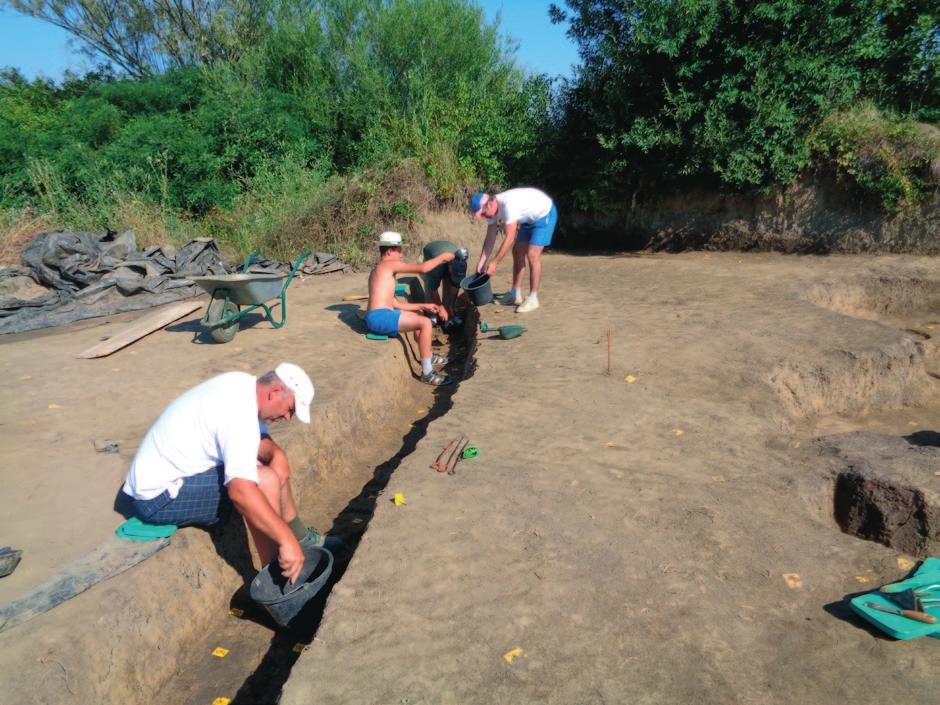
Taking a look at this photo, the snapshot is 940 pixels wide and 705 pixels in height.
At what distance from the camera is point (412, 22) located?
15.0 metres

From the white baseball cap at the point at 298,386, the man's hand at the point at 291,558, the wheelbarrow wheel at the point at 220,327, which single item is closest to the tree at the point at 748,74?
the wheelbarrow wheel at the point at 220,327

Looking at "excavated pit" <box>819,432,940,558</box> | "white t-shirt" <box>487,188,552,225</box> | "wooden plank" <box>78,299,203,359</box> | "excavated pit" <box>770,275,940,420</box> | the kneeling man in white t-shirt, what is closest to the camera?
the kneeling man in white t-shirt

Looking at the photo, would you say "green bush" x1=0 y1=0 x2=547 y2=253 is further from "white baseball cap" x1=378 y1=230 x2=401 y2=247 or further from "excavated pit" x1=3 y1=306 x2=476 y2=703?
"excavated pit" x1=3 y1=306 x2=476 y2=703

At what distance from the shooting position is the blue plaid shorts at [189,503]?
3426 millimetres

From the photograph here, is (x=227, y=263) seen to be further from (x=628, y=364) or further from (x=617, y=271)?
(x=628, y=364)

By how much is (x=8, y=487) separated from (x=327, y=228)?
27.8 feet

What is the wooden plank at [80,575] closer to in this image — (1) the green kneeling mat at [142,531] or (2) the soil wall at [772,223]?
(1) the green kneeling mat at [142,531]

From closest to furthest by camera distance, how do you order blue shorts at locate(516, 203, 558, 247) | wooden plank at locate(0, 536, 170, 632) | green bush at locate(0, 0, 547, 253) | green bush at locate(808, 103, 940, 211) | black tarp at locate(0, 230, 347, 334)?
wooden plank at locate(0, 536, 170, 632)
blue shorts at locate(516, 203, 558, 247)
black tarp at locate(0, 230, 347, 334)
green bush at locate(808, 103, 940, 211)
green bush at locate(0, 0, 547, 253)

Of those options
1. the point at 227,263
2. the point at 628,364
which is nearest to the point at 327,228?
the point at 227,263

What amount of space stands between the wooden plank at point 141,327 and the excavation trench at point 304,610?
3.20 m

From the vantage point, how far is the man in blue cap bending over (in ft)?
22.9

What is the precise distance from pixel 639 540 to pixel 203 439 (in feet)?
8.14

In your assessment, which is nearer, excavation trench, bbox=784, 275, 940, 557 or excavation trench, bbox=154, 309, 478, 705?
excavation trench, bbox=154, 309, 478, 705

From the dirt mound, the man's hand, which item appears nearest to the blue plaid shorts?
the man's hand
